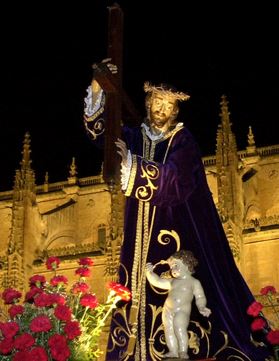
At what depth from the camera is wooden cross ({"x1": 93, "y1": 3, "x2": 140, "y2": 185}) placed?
269 inches

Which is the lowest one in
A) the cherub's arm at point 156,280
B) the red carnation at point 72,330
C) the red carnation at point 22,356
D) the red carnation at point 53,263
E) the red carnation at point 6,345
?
the red carnation at point 22,356

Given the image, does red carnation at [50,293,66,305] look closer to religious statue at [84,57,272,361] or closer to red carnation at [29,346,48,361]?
red carnation at [29,346,48,361]

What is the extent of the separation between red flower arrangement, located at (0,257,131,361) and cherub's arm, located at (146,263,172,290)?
0.94ft

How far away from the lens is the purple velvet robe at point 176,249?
23.5 ft

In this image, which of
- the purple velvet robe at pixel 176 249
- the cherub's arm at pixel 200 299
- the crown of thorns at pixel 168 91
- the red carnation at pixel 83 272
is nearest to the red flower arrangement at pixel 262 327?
the purple velvet robe at pixel 176 249

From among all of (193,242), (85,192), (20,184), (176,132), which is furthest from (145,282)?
(85,192)

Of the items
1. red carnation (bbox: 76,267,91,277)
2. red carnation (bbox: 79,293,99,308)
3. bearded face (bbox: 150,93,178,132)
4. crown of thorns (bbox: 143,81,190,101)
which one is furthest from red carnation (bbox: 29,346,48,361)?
crown of thorns (bbox: 143,81,190,101)

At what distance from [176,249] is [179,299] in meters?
0.73

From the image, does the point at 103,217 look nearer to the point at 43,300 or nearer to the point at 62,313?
the point at 43,300

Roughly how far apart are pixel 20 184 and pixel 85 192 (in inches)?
Result: 243

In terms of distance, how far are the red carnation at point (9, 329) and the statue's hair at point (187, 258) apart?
1705 mm

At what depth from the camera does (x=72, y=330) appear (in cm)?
627

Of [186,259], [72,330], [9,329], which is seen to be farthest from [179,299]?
[9,329]

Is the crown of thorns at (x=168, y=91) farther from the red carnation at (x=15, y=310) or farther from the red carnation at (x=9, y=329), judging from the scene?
the red carnation at (x=9, y=329)
